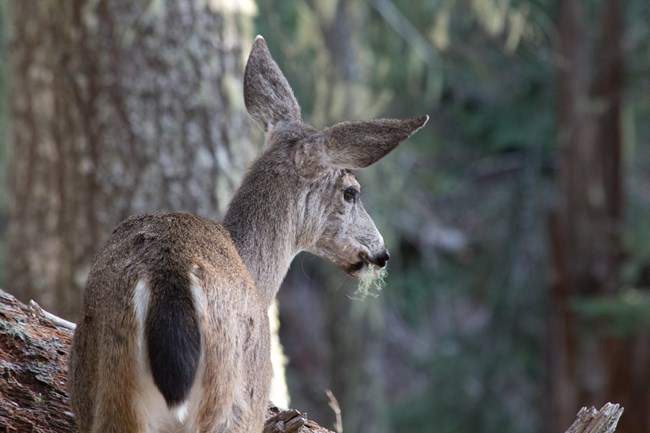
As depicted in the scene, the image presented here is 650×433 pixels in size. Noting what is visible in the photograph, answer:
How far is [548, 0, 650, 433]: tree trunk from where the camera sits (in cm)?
1287

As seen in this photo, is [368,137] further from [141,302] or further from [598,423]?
[598,423]

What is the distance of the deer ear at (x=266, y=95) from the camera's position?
5.05 m

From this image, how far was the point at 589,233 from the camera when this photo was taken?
518 inches

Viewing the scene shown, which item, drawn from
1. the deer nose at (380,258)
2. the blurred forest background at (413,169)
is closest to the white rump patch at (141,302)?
the deer nose at (380,258)

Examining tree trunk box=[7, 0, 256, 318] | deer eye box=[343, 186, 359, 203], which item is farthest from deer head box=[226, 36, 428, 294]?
tree trunk box=[7, 0, 256, 318]

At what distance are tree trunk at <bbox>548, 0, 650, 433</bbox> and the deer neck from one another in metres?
8.73

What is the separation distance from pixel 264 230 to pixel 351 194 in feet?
1.38

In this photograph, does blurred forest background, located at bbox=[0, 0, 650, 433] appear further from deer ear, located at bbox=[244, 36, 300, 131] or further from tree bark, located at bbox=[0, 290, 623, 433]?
tree bark, located at bbox=[0, 290, 623, 433]

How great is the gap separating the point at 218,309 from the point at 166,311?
0.74ft

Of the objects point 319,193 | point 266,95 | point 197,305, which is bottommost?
point 197,305

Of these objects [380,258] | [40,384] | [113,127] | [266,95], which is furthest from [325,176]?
[113,127]

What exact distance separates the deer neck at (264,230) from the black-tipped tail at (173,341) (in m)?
1.01

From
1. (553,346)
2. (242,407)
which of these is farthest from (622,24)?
(242,407)

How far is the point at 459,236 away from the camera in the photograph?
1755 centimetres
